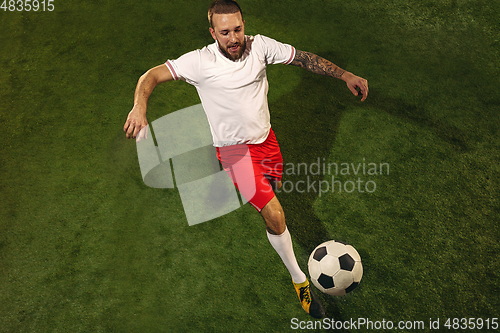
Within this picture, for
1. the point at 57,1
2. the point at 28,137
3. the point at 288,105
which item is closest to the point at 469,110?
the point at 288,105

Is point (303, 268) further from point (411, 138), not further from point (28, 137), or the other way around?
point (28, 137)

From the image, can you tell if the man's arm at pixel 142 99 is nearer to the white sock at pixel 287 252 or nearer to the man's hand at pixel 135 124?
the man's hand at pixel 135 124

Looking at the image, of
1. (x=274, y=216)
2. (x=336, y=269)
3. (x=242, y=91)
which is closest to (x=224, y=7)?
(x=242, y=91)

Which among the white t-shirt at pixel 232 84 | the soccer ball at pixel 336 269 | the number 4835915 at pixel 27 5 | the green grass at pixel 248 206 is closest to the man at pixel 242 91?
the white t-shirt at pixel 232 84

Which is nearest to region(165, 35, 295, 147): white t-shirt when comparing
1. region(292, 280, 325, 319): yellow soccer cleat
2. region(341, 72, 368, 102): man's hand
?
region(341, 72, 368, 102): man's hand

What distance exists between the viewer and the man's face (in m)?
2.42

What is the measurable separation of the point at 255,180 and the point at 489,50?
3.29m

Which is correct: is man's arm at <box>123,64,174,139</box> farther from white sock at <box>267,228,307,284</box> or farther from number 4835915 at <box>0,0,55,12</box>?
number 4835915 at <box>0,0,55,12</box>

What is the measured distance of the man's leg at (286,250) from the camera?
2.56 meters

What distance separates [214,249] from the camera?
3.04m

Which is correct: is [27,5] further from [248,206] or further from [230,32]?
[248,206]

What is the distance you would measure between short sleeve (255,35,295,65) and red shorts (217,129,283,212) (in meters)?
0.61

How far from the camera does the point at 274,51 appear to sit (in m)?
2.70

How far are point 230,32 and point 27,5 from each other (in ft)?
12.5
